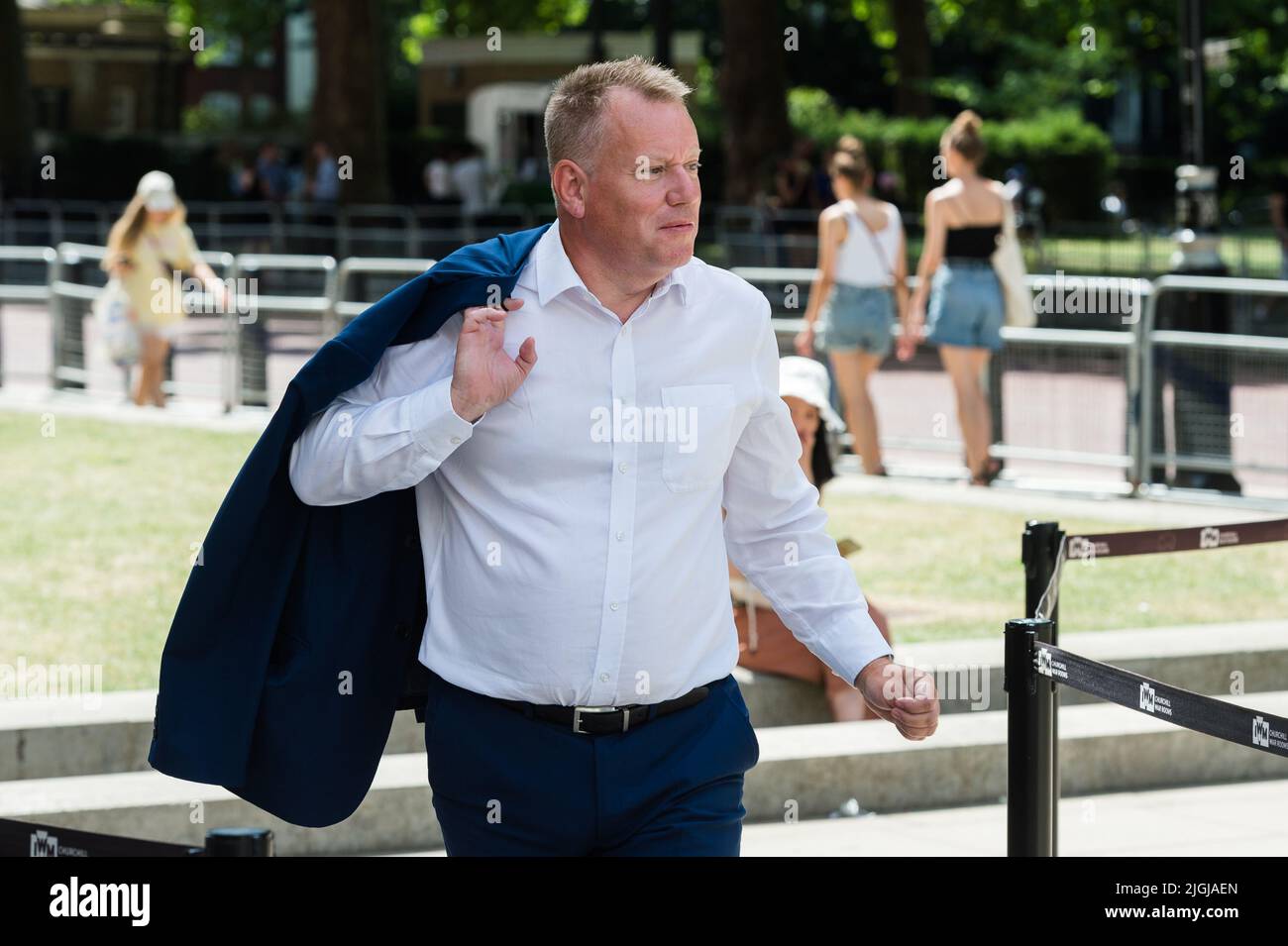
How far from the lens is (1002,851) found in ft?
19.0

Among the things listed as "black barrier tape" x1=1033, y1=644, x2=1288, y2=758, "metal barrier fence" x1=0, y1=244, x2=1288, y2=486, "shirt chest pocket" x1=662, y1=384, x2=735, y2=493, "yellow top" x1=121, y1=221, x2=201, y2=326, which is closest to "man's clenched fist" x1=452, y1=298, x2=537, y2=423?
"shirt chest pocket" x1=662, y1=384, x2=735, y2=493

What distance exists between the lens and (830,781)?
19.8 feet

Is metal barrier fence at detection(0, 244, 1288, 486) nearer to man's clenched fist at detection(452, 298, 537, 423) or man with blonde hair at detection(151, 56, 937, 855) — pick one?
man with blonde hair at detection(151, 56, 937, 855)

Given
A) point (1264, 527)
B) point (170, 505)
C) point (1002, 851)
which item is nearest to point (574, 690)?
point (1264, 527)

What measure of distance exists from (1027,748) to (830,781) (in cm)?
205

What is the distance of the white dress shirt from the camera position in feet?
10.5

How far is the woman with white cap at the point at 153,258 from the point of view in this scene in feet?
45.5

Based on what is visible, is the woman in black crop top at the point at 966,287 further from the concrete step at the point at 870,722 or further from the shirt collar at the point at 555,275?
the shirt collar at the point at 555,275

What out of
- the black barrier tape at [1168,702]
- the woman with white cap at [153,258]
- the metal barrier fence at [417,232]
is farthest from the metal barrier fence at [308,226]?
the black barrier tape at [1168,702]

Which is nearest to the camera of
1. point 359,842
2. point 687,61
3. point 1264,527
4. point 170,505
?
point 1264,527

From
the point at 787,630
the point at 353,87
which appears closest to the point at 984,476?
the point at 787,630

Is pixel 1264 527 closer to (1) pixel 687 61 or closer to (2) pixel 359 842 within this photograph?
(2) pixel 359 842

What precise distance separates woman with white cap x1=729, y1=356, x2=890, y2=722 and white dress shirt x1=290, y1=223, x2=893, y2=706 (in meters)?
2.85
